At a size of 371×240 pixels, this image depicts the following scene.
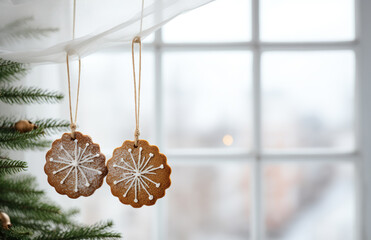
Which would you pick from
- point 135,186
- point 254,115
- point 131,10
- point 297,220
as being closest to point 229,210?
point 297,220

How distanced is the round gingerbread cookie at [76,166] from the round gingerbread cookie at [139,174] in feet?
0.10

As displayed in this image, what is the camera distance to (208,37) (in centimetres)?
117

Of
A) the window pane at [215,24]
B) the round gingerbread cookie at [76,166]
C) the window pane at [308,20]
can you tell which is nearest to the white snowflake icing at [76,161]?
the round gingerbread cookie at [76,166]

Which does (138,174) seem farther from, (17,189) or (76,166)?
(17,189)

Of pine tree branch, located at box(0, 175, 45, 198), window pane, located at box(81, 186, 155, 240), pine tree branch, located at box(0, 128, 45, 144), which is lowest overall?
window pane, located at box(81, 186, 155, 240)

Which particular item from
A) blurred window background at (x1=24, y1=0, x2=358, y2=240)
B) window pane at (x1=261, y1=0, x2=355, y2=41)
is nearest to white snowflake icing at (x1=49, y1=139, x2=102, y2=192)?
blurred window background at (x1=24, y1=0, x2=358, y2=240)

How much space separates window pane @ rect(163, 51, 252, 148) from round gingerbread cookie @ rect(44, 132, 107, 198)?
0.48 meters

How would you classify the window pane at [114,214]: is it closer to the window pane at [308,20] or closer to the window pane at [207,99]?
the window pane at [207,99]

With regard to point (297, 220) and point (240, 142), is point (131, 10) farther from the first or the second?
point (297, 220)

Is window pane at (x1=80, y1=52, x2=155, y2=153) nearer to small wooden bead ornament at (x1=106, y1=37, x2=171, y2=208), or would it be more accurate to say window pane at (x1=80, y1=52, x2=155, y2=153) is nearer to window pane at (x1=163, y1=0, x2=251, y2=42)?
window pane at (x1=163, y1=0, x2=251, y2=42)

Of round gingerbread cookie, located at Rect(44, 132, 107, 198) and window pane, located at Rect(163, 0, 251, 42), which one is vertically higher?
window pane, located at Rect(163, 0, 251, 42)

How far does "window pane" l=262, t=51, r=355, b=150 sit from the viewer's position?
1.17 metres

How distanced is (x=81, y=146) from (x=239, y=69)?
639 mm

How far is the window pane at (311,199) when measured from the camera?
1.19 metres
